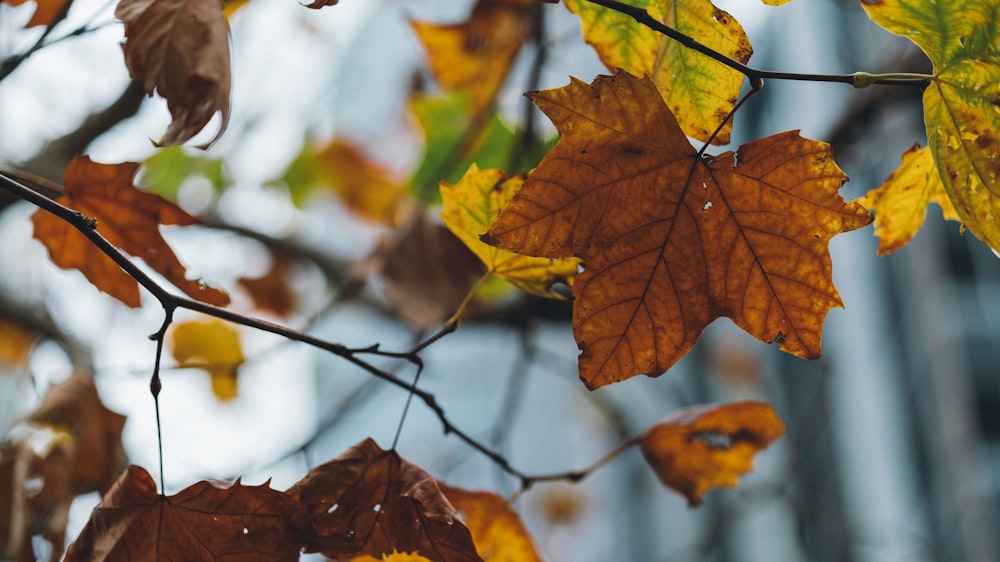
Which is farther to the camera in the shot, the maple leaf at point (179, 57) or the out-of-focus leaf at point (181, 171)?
the out-of-focus leaf at point (181, 171)

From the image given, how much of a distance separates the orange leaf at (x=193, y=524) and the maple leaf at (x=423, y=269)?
1.77 ft

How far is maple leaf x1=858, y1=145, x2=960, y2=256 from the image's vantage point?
0.51 metres

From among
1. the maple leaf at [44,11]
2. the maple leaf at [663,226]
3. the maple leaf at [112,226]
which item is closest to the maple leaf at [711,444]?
the maple leaf at [663,226]

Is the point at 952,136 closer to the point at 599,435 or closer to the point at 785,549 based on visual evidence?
the point at 599,435

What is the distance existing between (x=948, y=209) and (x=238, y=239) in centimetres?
118

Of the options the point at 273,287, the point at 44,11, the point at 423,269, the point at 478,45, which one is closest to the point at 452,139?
the point at 478,45

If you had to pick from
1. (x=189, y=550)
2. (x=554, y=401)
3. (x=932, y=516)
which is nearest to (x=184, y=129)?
(x=189, y=550)

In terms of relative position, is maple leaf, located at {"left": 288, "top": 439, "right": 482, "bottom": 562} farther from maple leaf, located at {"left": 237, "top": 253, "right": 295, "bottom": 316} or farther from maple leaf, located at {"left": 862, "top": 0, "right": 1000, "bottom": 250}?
maple leaf, located at {"left": 237, "top": 253, "right": 295, "bottom": 316}

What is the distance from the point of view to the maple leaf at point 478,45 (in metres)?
1.26

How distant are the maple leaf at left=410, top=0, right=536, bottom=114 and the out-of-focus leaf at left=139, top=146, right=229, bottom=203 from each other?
612 mm

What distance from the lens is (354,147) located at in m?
2.16

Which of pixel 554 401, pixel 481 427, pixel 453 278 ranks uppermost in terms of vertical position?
pixel 453 278

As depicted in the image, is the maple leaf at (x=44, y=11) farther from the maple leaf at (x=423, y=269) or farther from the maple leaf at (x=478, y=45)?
the maple leaf at (x=478, y=45)

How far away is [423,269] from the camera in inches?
42.1
